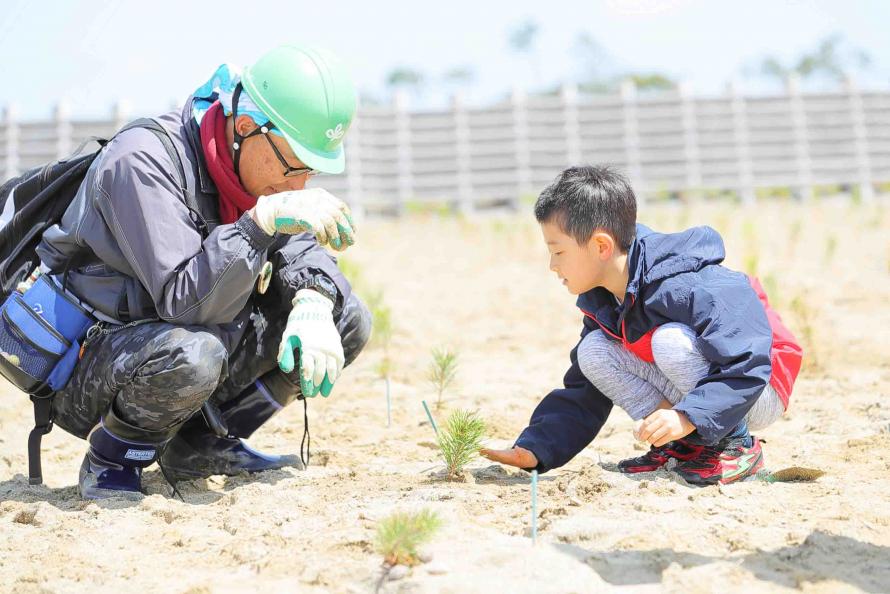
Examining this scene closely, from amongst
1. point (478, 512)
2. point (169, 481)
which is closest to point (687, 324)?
point (478, 512)

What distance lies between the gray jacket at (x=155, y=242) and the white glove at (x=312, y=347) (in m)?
0.17

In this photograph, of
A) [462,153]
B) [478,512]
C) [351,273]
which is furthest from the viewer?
[462,153]

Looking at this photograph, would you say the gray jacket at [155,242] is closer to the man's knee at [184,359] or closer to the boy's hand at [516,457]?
the man's knee at [184,359]

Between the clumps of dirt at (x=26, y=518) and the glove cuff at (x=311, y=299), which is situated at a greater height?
the glove cuff at (x=311, y=299)

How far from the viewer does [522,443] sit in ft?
8.41

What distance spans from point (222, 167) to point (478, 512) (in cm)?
120

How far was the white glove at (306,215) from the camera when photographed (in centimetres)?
236

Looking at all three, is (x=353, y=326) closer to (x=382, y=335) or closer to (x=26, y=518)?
(x=26, y=518)

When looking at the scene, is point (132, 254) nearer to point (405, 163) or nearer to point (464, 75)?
point (405, 163)

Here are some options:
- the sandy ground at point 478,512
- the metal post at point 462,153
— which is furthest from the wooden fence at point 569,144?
the sandy ground at point 478,512

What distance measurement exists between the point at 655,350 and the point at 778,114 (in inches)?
616

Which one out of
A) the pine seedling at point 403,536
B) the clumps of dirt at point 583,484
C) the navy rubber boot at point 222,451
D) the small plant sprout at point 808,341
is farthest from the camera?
the small plant sprout at point 808,341

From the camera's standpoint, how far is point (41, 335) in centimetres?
250

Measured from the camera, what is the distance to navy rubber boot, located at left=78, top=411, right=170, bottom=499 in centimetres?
249
